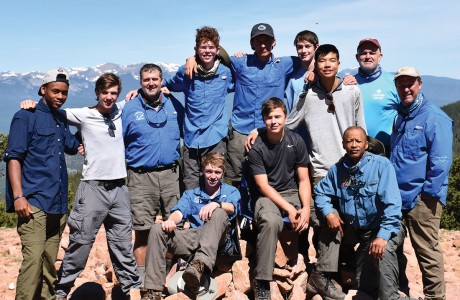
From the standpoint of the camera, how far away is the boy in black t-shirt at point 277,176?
21.1 feet

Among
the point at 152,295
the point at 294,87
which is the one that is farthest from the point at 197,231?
the point at 294,87

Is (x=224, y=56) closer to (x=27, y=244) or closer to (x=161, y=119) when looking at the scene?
(x=161, y=119)

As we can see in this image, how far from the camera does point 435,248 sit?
674 cm

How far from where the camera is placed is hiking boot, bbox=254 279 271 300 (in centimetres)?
635

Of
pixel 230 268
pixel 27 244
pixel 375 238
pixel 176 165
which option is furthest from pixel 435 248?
pixel 27 244

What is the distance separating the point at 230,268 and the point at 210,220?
1.18 metres

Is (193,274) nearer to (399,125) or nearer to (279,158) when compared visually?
(279,158)

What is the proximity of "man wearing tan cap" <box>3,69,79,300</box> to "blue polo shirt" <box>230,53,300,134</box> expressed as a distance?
2861 mm

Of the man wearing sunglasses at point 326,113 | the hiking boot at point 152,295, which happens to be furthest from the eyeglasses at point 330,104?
the hiking boot at point 152,295

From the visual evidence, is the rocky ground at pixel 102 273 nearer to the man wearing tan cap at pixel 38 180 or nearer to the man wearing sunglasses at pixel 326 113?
the man wearing tan cap at pixel 38 180

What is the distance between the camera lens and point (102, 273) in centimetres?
848

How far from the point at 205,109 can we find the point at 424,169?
359 cm

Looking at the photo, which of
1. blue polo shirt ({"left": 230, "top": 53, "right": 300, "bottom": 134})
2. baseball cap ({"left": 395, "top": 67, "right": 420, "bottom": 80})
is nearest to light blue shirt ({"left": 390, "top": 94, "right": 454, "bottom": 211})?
baseball cap ({"left": 395, "top": 67, "right": 420, "bottom": 80})

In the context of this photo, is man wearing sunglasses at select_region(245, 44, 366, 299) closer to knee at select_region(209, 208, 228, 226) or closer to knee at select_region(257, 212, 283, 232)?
knee at select_region(257, 212, 283, 232)
